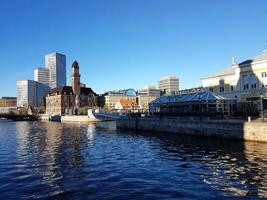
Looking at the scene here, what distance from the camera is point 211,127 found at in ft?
165

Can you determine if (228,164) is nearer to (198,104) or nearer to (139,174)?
(139,174)

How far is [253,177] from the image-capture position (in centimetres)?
2311

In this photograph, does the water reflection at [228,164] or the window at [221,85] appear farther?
the window at [221,85]

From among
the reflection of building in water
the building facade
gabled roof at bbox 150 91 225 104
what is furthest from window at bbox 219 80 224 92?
the reflection of building in water

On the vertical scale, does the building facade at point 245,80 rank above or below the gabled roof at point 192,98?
above

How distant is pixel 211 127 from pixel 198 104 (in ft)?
41.2

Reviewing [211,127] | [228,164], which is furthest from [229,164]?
[211,127]

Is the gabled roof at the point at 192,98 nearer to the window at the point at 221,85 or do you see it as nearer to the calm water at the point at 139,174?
the window at the point at 221,85

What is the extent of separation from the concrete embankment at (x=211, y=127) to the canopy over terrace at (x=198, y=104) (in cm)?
455

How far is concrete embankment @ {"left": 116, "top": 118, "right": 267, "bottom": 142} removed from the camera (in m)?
41.8

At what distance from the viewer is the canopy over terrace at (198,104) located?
6031 centimetres

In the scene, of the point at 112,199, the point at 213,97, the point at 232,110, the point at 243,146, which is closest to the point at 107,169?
the point at 112,199

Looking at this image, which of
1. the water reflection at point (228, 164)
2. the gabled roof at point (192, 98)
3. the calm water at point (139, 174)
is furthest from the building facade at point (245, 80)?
the calm water at point (139, 174)

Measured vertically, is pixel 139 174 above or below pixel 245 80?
below
